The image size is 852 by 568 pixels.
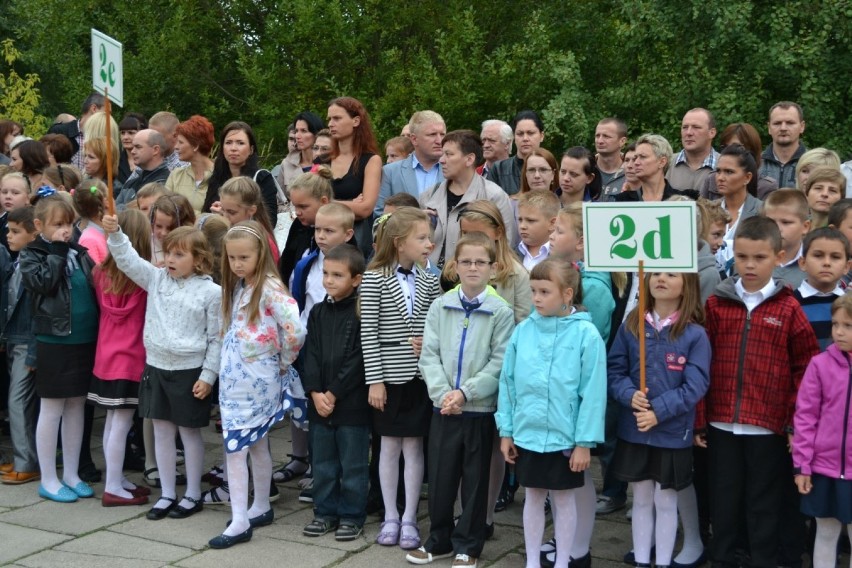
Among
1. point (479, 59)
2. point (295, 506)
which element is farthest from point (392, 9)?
point (295, 506)

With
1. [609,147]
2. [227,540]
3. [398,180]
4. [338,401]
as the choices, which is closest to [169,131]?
[398,180]

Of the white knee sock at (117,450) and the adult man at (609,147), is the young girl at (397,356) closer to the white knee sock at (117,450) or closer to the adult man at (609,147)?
the white knee sock at (117,450)

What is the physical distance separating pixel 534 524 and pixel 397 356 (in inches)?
48.3

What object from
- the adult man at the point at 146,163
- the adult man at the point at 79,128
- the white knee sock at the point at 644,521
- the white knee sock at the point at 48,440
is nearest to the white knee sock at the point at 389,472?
the white knee sock at the point at 644,521

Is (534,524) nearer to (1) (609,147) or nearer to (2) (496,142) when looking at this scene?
(1) (609,147)

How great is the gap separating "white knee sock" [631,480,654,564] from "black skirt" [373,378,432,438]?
1268 mm

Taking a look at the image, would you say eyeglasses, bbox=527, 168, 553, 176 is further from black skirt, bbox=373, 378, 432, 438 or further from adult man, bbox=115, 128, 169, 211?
adult man, bbox=115, 128, 169, 211

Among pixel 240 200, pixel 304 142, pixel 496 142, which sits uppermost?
pixel 304 142

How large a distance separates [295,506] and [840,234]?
365 cm

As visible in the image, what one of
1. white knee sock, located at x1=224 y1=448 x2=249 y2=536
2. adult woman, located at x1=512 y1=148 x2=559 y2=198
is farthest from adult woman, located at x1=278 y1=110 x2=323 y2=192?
white knee sock, located at x1=224 y1=448 x2=249 y2=536

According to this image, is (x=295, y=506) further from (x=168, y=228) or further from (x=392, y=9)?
(x=392, y=9)

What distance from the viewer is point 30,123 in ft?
69.1

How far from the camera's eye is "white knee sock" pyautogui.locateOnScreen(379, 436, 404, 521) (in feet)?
20.8

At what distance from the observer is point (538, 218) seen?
6.54 metres
